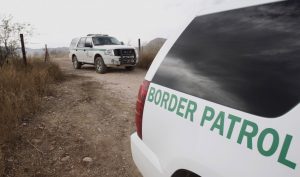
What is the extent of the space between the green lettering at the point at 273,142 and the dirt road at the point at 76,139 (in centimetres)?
279

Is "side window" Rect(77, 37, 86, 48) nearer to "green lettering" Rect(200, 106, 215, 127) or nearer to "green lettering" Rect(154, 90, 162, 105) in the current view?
"green lettering" Rect(154, 90, 162, 105)

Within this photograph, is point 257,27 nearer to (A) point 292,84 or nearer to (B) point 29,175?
(A) point 292,84

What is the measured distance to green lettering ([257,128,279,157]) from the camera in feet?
3.86

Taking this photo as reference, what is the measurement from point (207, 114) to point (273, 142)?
43 cm

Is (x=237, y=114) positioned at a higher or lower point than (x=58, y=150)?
higher

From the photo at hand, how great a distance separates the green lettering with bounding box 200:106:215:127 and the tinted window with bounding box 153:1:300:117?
0.22ft

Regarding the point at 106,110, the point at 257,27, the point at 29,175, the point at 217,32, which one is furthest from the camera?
the point at 106,110

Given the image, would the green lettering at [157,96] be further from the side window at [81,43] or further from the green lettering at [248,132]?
the side window at [81,43]

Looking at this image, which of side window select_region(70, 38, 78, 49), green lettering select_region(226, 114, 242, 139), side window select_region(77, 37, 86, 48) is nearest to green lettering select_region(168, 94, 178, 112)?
green lettering select_region(226, 114, 242, 139)

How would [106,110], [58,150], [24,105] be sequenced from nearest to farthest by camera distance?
[58,150], [24,105], [106,110]

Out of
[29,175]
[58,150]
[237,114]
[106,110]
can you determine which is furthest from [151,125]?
[106,110]

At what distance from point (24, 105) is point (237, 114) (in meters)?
5.29

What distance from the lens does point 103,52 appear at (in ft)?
41.2

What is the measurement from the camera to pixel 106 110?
6.22 metres
